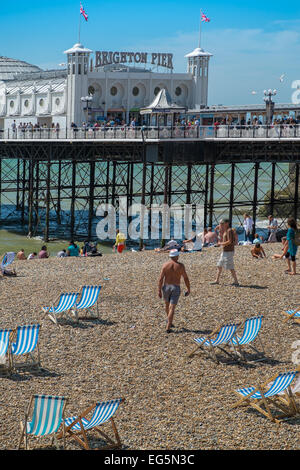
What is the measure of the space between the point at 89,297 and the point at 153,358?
2.63 meters

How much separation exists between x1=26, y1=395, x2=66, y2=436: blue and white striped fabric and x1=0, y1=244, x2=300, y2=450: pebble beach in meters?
0.34

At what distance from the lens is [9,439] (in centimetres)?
931

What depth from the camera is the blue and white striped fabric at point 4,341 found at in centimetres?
1170

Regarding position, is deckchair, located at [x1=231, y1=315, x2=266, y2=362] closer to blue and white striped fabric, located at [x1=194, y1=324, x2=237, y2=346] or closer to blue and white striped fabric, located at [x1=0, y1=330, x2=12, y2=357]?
blue and white striped fabric, located at [x1=194, y1=324, x2=237, y2=346]

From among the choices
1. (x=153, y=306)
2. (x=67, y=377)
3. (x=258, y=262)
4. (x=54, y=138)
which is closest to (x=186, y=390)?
(x=67, y=377)

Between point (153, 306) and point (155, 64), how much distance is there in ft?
111

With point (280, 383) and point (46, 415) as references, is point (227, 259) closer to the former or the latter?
point (280, 383)

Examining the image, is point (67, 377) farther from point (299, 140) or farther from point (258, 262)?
point (299, 140)

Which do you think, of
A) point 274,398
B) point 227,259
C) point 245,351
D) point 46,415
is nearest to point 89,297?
point 245,351

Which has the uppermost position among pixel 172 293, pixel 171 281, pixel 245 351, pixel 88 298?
pixel 171 281

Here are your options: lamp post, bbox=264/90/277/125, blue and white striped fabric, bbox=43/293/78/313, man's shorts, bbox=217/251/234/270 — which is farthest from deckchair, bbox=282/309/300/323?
lamp post, bbox=264/90/277/125

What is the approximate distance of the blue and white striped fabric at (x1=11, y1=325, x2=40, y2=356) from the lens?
11805 mm

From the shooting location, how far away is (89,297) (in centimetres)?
1458

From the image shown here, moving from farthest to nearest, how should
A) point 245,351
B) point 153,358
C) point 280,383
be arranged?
point 245,351
point 153,358
point 280,383
